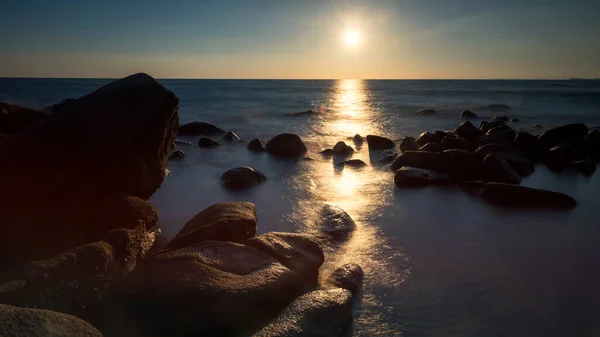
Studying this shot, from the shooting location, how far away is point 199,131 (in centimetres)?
1711

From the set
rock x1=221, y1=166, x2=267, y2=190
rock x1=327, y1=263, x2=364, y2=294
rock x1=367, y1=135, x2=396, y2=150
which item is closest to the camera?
rock x1=327, y1=263, x2=364, y2=294

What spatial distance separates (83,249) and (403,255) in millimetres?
3574

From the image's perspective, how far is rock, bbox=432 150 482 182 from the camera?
8.68m

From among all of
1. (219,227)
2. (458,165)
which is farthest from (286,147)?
(219,227)

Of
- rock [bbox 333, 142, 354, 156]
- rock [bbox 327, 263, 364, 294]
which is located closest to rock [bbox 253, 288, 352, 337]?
rock [bbox 327, 263, 364, 294]

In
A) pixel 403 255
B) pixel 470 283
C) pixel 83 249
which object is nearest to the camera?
pixel 83 249

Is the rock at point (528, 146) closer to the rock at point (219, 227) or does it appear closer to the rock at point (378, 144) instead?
the rock at point (378, 144)

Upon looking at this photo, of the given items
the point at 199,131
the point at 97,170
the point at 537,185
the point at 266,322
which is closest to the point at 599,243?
the point at 537,185

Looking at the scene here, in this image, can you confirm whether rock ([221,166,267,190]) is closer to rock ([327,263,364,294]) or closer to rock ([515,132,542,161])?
rock ([327,263,364,294])

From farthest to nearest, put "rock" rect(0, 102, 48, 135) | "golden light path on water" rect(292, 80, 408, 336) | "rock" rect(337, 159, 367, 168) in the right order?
"rock" rect(337, 159, 367, 168) < "rock" rect(0, 102, 48, 135) < "golden light path on water" rect(292, 80, 408, 336)

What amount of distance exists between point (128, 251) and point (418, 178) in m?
5.99

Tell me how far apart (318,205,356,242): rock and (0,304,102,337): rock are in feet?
11.6

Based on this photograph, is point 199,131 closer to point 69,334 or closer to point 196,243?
point 196,243

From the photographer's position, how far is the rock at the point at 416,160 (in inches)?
375
